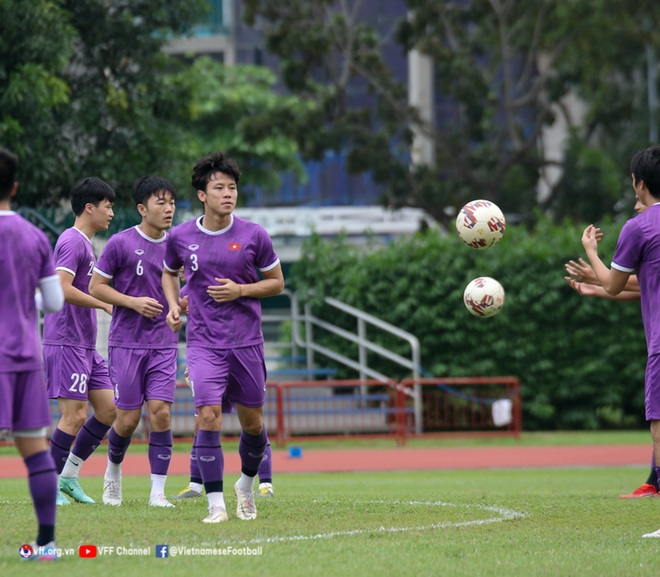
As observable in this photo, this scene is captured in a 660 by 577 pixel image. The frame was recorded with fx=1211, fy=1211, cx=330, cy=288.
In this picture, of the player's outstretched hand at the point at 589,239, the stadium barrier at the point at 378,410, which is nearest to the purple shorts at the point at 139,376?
the player's outstretched hand at the point at 589,239

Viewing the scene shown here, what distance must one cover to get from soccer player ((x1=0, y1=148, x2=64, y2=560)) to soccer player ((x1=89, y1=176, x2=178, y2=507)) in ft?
8.40

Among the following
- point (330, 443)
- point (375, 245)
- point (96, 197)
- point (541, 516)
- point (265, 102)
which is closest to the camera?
point (541, 516)

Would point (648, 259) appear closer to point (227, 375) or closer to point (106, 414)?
point (227, 375)

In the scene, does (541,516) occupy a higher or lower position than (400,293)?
lower

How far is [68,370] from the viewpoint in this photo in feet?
31.0

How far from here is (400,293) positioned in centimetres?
2494

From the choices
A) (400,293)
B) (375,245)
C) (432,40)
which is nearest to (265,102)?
(432,40)

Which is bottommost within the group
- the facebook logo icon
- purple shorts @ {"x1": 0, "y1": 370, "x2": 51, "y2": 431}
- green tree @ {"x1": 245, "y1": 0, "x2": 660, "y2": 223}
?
the facebook logo icon

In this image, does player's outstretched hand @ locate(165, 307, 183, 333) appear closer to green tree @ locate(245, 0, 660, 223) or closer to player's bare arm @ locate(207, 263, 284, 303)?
player's bare arm @ locate(207, 263, 284, 303)

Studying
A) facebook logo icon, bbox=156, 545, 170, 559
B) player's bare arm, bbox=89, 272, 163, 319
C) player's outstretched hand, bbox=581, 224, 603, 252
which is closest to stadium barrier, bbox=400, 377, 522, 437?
player's bare arm, bbox=89, 272, 163, 319

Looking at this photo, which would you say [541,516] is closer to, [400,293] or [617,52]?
[400,293]

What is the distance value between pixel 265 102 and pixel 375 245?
53.7 feet

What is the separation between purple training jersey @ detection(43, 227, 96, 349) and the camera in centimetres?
954

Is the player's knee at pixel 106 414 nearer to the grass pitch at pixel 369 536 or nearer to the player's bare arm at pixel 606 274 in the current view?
the grass pitch at pixel 369 536
